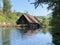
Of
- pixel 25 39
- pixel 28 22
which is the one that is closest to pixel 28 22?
pixel 28 22

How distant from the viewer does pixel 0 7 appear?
117m

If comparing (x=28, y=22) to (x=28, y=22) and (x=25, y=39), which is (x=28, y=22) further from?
(x=25, y=39)

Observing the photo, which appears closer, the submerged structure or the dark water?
the dark water

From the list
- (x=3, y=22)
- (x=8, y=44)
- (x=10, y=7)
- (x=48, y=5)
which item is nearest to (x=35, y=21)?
(x=3, y=22)

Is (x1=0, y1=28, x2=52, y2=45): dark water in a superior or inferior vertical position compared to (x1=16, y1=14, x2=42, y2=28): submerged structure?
superior

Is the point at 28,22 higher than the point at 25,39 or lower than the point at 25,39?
lower

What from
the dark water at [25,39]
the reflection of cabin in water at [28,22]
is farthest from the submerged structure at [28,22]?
the dark water at [25,39]

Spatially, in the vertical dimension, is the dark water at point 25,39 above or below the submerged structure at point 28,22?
above

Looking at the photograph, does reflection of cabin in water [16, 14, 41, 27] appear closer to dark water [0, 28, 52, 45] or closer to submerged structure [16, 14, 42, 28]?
submerged structure [16, 14, 42, 28]

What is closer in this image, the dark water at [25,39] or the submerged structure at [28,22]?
the dark water at [25,39]

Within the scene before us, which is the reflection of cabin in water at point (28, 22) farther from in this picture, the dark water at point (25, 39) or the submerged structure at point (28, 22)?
the dark water at point (25, 39)

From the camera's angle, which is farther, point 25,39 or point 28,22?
point 28,22

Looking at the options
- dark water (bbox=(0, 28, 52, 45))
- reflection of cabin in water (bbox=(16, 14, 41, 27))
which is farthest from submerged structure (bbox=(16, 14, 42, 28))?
dark water (bbox=(0, 28, 52, 45))

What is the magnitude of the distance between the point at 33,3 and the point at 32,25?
82.6 meters
